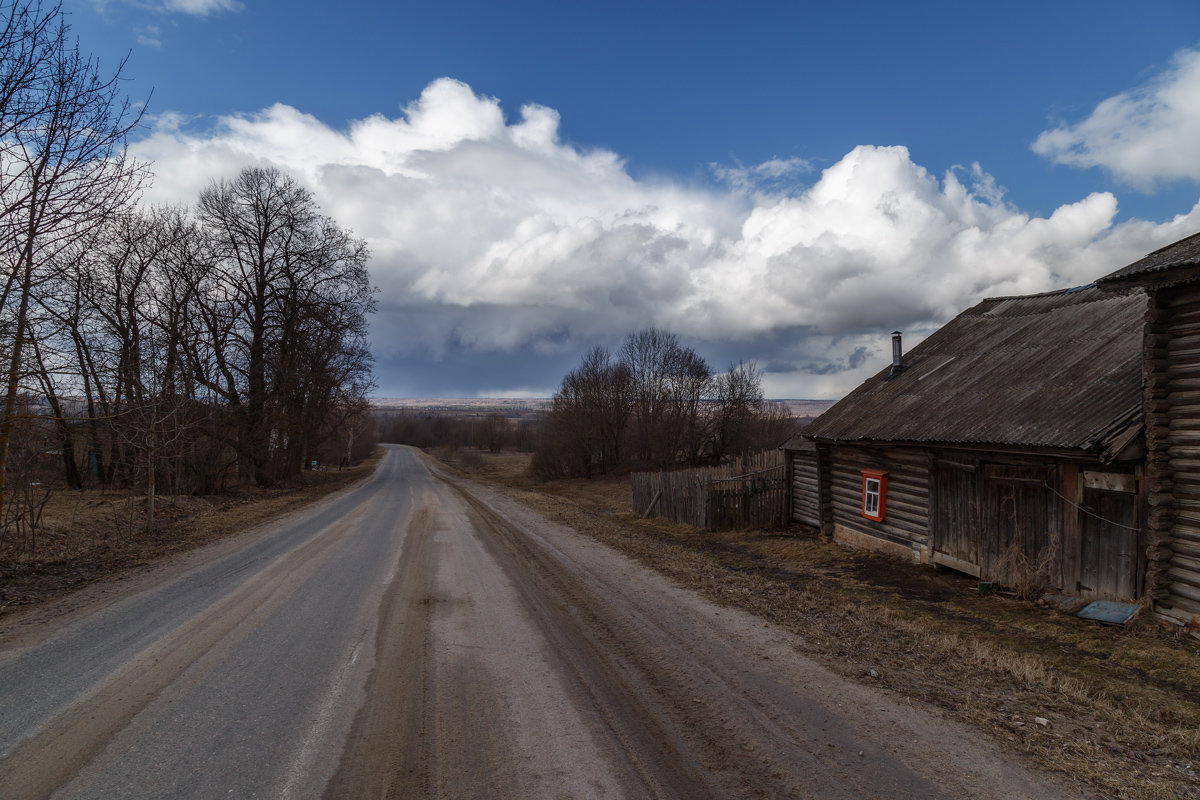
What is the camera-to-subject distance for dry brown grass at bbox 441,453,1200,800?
462cm

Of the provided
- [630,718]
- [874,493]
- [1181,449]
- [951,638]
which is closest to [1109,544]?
[1181,449]

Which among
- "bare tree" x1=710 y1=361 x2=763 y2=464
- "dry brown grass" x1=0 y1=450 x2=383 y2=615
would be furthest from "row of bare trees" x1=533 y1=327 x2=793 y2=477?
"dry brown grass" x1=0 y1=450 x2=383 y2=615

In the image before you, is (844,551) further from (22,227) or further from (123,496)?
(123,496)

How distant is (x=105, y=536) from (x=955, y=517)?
→ 18.5 metres

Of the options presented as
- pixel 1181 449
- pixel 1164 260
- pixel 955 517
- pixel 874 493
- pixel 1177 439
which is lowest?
pixel 955 517

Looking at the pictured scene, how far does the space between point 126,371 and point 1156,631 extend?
2281 cm

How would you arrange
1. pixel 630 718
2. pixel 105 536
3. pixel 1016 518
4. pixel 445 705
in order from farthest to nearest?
pixel 105 536
pixel 1016 518
pixel 445 705
pixel 630 718

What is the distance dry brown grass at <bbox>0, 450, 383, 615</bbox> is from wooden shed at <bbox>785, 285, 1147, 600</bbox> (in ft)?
49.4

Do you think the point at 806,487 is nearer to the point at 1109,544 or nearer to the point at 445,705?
the point at 1109,544

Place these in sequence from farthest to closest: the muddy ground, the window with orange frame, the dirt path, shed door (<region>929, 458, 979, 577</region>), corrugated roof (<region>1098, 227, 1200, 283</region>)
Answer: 1. the window with orange frame
2. shed door (<region>929, 458, 979, 577</region>)
3. corrugated roof (<region>1098, 227, 1200, 283</region>)
4. the muddy ground
5. the dirt path

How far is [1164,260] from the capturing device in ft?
26.0

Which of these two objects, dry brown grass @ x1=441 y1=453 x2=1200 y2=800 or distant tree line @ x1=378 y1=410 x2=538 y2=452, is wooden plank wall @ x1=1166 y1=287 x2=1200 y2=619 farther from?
distant tree line @ x1=378 y1=410 x2=538 y2=452

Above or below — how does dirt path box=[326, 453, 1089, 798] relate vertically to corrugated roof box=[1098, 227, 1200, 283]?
below

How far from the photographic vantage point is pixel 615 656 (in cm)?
645
